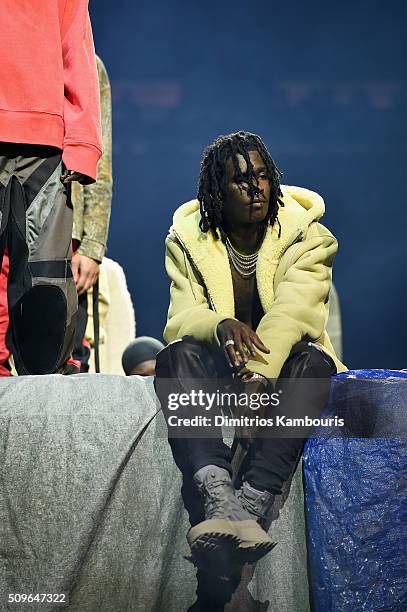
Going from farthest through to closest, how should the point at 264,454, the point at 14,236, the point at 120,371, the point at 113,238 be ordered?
1. the point at 113,238
2. the point at 120,371
3. the point at 14,236
4. the point at 264,454

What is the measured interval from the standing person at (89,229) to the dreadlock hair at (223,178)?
0.51m

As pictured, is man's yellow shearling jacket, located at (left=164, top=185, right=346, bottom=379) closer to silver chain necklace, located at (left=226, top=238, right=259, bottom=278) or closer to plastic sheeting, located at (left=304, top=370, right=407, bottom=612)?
silver chain necklace, located at (left=226, top=238, right=259, bottom=278)

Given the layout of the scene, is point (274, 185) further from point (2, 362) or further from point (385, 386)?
point (2, 362)

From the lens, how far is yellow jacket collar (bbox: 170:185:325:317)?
2.06 metres

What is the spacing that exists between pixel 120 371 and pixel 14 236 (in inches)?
53.0

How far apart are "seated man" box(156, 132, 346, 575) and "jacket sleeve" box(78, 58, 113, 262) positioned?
435mm

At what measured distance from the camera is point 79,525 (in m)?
1.86

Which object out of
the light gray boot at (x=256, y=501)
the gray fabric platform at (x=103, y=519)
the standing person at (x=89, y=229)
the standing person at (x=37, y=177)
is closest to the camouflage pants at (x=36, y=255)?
the standing person at (x=37, y=177)

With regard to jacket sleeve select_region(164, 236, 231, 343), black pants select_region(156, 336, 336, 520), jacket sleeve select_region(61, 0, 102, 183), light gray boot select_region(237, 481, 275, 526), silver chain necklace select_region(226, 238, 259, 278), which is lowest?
light gray boot select_region(237, 481, 275, 526)

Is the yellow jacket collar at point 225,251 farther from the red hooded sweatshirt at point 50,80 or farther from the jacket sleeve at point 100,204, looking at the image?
the jacket sleeve at point 100,204

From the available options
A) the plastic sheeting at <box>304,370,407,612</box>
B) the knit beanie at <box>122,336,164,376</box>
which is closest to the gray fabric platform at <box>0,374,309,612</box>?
the plastic sheeting at <box>304,370,407,612</box>

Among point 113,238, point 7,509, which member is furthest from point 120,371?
point 7,509

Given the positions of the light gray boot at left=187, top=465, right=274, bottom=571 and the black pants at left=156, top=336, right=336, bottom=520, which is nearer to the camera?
the light gray boot at left=187, top=465, right=274, bottom=571

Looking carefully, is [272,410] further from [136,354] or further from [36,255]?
[136,354]
